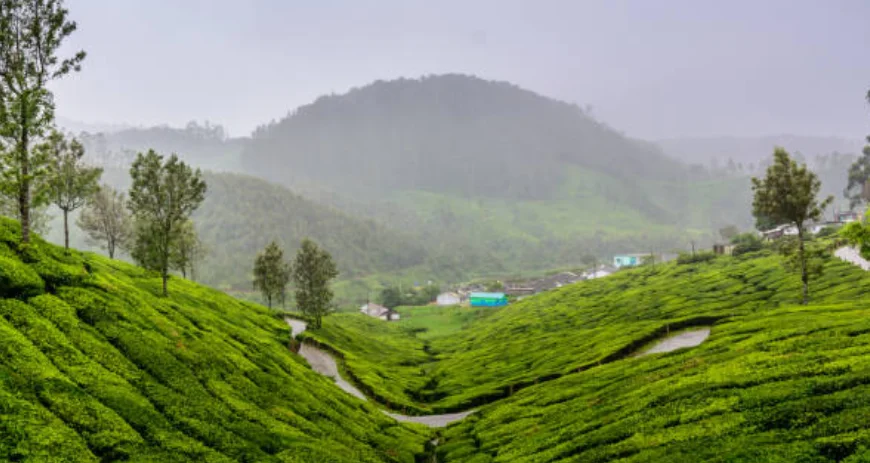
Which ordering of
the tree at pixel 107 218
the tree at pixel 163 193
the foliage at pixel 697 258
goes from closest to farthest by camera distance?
the tree at pixel 163 193 < the tree at pixel 107 218 < the foliage at pixel 697 258

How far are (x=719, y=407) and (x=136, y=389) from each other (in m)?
38.5

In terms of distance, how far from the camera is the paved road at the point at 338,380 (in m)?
70.9

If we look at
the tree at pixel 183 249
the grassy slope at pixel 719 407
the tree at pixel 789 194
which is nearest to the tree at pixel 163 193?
the tree at pixel 183 249

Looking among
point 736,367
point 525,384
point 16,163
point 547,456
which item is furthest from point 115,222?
point 736,367

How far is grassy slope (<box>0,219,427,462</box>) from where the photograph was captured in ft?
88.2

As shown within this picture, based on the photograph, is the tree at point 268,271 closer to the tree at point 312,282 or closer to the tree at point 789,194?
the tree at point 312,282

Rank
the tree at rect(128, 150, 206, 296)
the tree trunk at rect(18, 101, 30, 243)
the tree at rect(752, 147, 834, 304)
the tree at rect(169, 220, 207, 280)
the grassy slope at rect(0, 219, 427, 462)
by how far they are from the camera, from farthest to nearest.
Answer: the tree at rect(169, 220, 207, 280) < the tree at rect(752, 147, 834, 304) < the tree at rect(128, 150, 206, 296) < the tree trunk at rect(18, 101, 30, 243) < the grassy slope at rect(0, 219, 427, 462)

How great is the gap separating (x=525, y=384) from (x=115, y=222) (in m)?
97.6

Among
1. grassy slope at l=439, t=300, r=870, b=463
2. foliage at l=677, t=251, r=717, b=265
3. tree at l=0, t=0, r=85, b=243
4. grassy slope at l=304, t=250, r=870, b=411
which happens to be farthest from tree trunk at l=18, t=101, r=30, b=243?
foliage at l=677, t=251, r=717, b=265

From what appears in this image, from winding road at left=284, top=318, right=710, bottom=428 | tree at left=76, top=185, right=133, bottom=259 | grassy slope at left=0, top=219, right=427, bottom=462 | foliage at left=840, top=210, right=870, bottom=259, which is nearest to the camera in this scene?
grassy slope at left=0, top=219, right=427, bottom=462

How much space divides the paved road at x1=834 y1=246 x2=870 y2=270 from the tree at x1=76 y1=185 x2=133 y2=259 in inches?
5754

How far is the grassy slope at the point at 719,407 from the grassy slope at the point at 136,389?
1393cm

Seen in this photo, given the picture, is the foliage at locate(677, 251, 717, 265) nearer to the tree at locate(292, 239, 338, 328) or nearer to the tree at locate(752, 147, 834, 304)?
the tree at locate(752, 147, 834, 304)

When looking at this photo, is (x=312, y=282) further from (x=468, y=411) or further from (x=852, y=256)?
(x=852, y=256)
